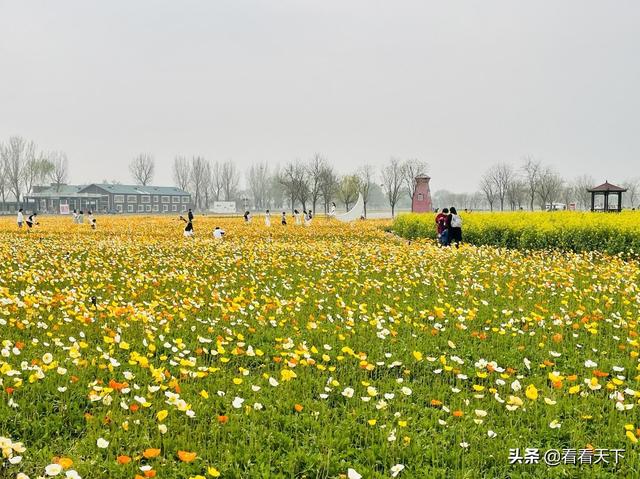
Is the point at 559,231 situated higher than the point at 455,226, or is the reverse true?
the point at 455,226

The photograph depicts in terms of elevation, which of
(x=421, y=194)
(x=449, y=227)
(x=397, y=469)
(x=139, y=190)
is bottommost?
(x=397, y=469)

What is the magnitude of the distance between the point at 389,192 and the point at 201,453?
3280 inches

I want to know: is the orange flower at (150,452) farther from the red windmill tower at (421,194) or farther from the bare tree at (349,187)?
the bare tree at (349,187)

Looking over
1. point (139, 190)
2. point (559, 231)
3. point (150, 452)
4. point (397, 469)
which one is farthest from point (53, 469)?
point (139, 190)

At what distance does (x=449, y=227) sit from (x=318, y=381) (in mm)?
16354

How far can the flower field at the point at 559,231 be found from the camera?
1666cm

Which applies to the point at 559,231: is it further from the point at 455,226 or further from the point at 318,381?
the point at 318,381

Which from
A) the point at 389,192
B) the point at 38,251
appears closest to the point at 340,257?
the point at 38,251

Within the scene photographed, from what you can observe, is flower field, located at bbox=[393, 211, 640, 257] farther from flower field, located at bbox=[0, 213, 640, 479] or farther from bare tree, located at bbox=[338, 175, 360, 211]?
bare tree, located at bbox=[338, 175, 360, 211]

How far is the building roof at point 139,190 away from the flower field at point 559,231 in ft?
320

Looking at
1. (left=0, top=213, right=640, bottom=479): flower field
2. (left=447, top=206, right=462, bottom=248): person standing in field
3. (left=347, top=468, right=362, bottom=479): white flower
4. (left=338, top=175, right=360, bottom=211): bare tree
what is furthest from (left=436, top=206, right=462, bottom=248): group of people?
(left=338, top=175, right=360, bottom=211): bare tree

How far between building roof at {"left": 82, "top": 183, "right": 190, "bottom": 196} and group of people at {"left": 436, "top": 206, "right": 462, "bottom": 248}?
99319mm

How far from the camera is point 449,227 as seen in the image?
805 inches

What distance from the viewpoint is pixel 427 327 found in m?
7.14
